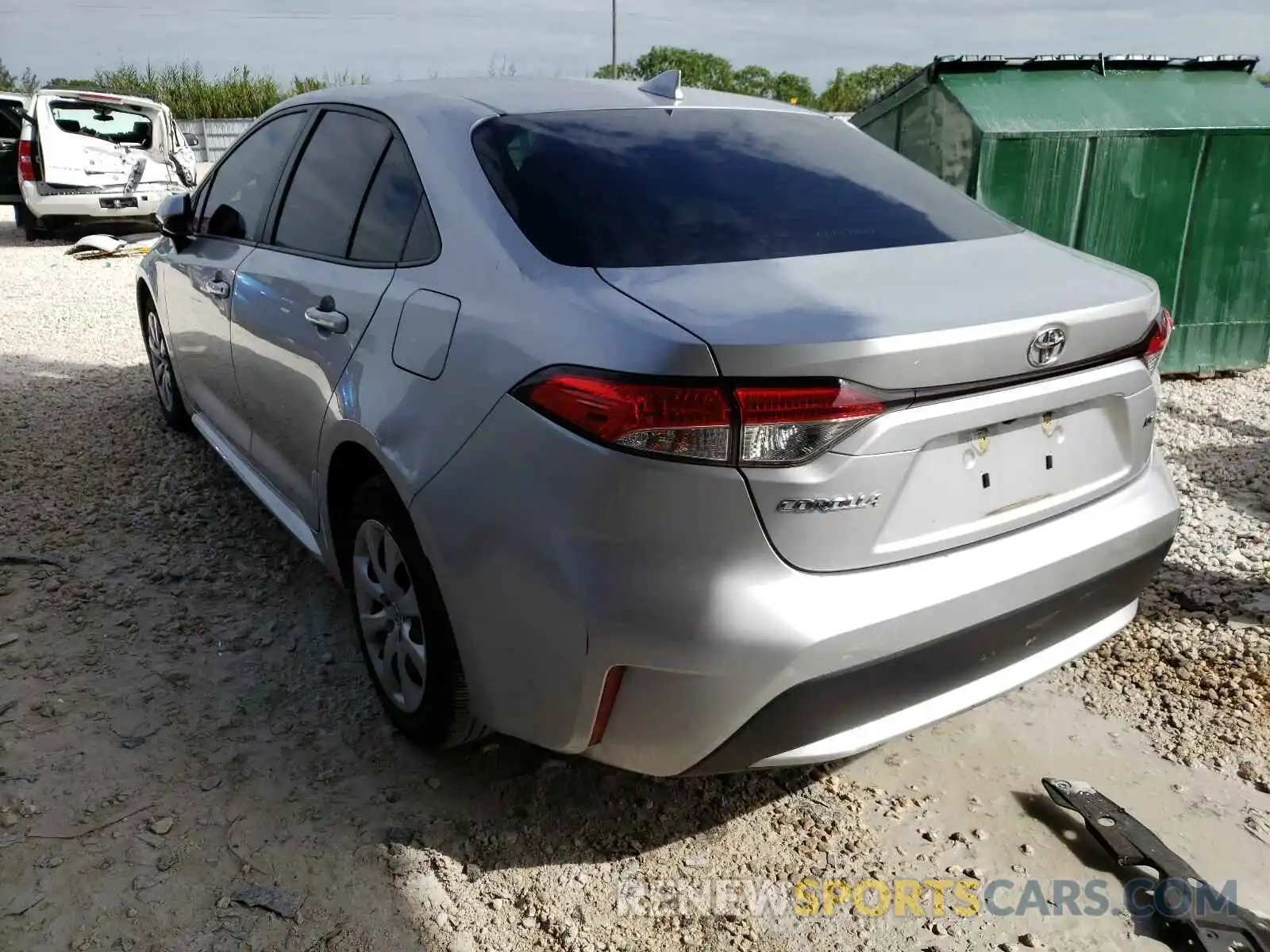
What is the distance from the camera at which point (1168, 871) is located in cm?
222

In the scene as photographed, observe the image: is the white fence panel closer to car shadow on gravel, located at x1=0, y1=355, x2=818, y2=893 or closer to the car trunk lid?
car shadow on gravel, located at x1=0, y1=355, x2=818, y2=893

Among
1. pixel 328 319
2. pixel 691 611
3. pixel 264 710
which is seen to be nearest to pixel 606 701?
pixel 691 611

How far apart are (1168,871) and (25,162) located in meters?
13.3

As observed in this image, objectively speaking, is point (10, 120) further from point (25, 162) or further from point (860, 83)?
point (860, 83)

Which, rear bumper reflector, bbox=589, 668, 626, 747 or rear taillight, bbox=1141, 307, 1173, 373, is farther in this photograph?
rear taillight, bbox=1141, 307, 1173, 373

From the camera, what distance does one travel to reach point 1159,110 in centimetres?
600

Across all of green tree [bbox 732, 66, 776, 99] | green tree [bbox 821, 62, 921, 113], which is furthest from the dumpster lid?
green tree [bbox 732, 66, 776, 99]

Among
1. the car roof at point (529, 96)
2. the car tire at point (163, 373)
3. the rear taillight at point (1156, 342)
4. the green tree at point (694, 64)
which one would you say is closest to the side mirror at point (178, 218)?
the car tire at point (163, 373)

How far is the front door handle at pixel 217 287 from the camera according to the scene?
3.38 meters

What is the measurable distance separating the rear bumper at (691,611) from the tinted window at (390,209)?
27.8 inches

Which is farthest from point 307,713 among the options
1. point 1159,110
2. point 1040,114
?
point 1159,110

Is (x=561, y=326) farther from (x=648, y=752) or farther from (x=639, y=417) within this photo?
(x=648, y=752)

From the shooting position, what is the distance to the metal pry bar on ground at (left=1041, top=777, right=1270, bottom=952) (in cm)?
206

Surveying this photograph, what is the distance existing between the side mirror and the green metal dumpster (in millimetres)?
4069
